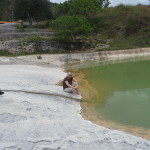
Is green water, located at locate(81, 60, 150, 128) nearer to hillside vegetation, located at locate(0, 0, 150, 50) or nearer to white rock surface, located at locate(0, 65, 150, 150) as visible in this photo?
white rock surface, located at locate(0, 65, 150, 150)

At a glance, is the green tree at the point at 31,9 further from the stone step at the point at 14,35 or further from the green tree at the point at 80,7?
the stone step at the point at 14,35

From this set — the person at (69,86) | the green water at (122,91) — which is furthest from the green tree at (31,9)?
the person at (69,86)

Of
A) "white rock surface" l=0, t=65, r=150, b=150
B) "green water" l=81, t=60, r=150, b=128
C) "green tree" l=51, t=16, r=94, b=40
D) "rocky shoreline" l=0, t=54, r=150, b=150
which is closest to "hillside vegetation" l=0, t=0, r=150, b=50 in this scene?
"green tree" l=51, t=16, r=94, b=40

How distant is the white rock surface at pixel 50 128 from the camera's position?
24.7 feet

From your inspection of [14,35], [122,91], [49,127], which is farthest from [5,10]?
[49,127]

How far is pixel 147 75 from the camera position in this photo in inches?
786

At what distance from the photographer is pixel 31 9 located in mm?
39531

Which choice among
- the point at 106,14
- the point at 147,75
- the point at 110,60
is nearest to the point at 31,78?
the point at 147,75

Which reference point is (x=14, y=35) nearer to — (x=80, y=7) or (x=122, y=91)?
(x=80, y=7)

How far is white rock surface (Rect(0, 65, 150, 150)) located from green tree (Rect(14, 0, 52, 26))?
28099mm

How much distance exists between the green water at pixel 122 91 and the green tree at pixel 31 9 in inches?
729

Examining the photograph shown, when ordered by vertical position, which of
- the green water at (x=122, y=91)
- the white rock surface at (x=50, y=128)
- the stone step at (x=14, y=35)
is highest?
the stone step at (x=14, y=35)

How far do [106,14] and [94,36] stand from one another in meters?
5.33

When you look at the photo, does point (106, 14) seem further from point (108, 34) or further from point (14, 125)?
point (14, 125)
